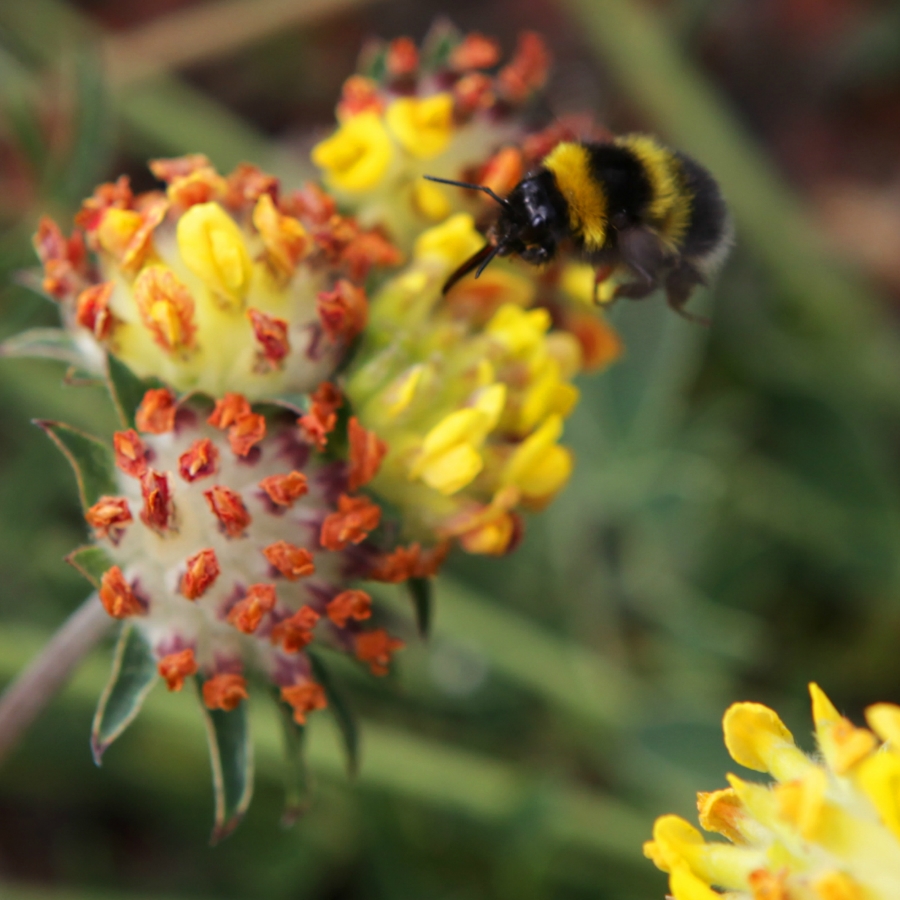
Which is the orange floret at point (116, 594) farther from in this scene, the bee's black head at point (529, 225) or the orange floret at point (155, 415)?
the bee's black head at point (529, 225)

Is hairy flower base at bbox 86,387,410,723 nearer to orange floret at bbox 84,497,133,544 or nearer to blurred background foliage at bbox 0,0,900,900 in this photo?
orange floret at bbox 84,497,133,544

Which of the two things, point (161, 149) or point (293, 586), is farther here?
point (161, 149)

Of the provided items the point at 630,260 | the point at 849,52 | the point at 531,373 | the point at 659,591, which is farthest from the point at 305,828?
the point at 849,52

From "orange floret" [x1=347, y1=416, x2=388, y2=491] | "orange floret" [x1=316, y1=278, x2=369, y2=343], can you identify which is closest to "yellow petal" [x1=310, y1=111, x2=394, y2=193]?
"orange floret" [x1=316, y1=278, x2=369, y2=343]

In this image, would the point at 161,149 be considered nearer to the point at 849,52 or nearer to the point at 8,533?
the point at 8,533

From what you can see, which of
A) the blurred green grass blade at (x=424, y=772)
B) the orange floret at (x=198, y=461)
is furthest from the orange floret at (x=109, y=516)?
the blurred green grass blade at (x=424, y=772)
